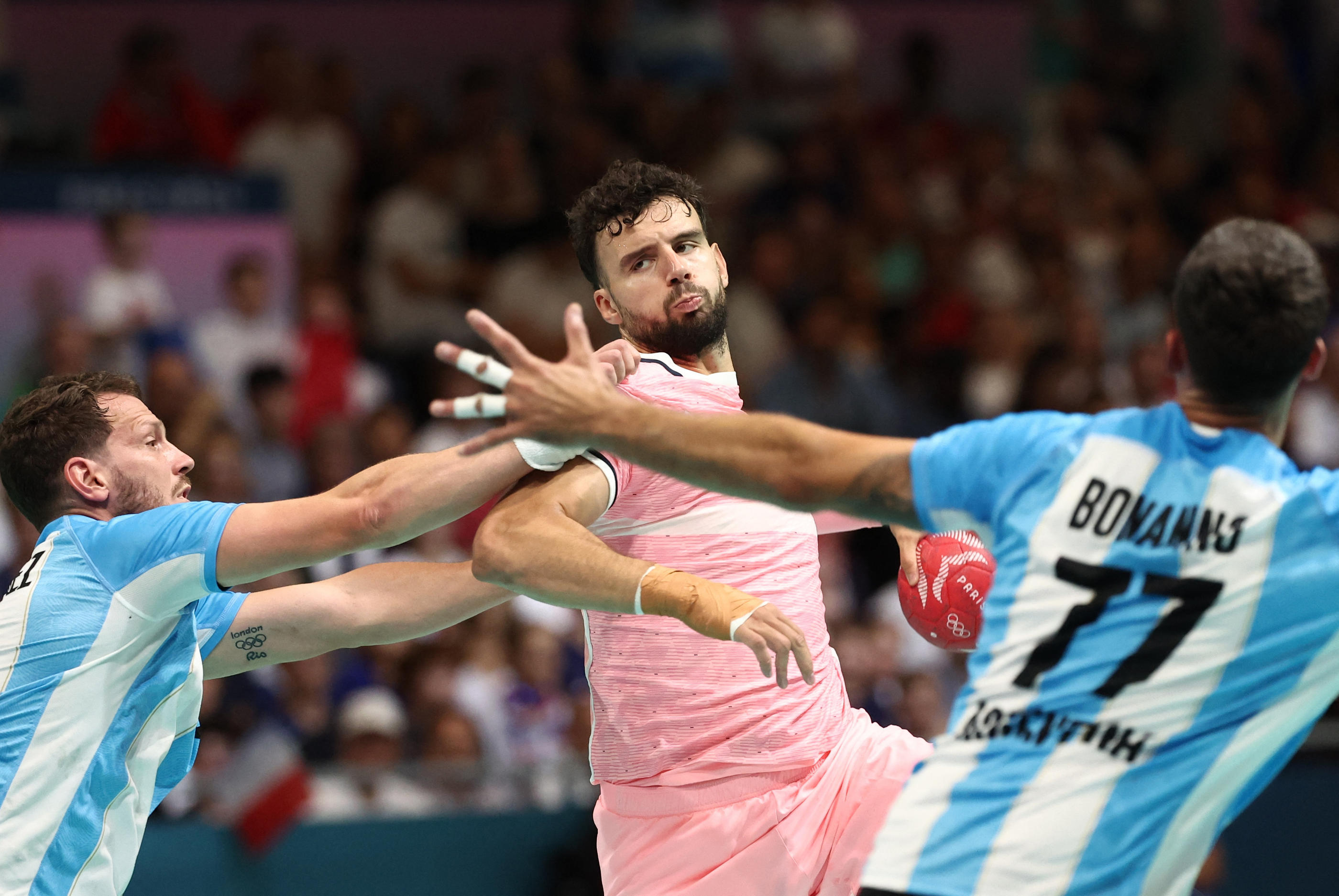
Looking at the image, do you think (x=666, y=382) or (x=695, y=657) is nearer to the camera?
(x=695, y=657)

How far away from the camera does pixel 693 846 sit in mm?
4539

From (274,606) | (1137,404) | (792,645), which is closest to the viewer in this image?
(792,645)

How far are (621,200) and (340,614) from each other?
158cm

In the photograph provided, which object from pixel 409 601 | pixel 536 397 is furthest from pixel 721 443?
pixel 409 601

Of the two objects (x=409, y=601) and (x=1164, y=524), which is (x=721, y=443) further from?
(x=409, y=601)

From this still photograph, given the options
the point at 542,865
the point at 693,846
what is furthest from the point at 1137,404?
the point at 693,846

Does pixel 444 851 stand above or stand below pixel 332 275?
below

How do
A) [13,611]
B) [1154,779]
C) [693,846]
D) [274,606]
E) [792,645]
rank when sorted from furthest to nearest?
1. [274,606]
2. [693,846]
3. [13,611]
4. [792,645]
5. [1154,779]

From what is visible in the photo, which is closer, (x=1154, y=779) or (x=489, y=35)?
(x=1154, y=779)

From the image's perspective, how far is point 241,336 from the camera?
1050 cm

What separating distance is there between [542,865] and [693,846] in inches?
169

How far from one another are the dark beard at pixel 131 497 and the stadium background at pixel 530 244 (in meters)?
3.70

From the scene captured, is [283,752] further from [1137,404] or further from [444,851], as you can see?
[1137,404]

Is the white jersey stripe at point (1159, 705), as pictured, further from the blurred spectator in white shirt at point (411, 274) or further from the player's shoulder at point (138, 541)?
the blurred spectator in white shirt at point (411, 274)
